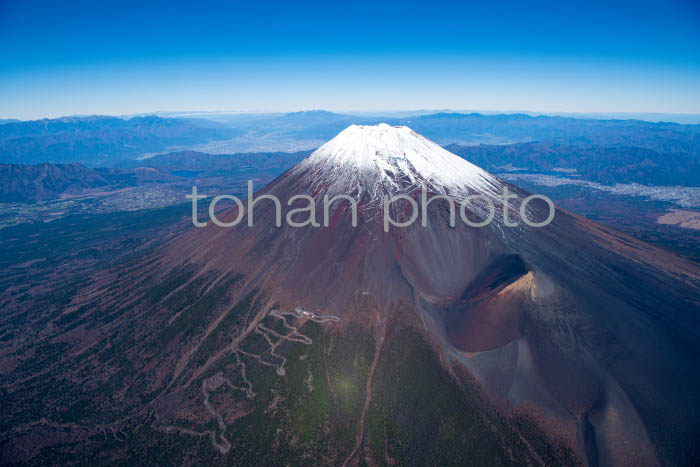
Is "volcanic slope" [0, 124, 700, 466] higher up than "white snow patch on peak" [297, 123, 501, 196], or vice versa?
"white snow patch on peak" [297, 123, 501, 196]

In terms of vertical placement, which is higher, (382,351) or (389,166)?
(389,166)

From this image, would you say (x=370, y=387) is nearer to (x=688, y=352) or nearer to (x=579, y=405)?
(x=579, y=405)

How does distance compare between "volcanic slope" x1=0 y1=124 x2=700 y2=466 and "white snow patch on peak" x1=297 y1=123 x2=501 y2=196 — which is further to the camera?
"white snow patch on peak" x1=297 y1=123 x2=501 y2=196

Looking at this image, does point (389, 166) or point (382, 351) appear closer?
point (382, 351)

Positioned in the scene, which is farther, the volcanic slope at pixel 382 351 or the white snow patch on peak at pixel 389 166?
the white snow patch on peak at pixel 389 166

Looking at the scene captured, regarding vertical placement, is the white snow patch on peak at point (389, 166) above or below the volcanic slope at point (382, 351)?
above
